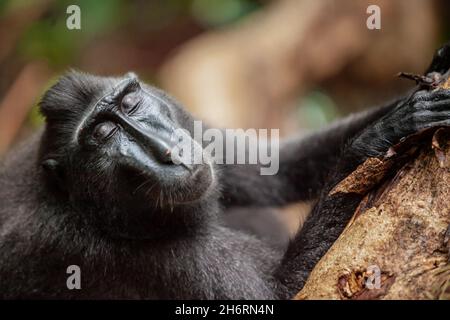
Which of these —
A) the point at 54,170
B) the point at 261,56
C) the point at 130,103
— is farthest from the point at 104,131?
the point at 261,56

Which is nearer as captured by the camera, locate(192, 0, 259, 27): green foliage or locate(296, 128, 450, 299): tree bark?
locate(296, 128, 450, 299): tree bark

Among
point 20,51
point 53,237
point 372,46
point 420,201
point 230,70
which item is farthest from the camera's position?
point 20,51

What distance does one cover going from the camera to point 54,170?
→ 473cm

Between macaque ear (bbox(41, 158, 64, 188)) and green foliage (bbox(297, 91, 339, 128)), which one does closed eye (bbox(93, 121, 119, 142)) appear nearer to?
macaque ear (bbox(41, 158, 64, 188))

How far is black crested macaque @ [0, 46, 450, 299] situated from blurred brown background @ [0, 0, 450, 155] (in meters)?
3.93

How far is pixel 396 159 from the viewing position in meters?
3.77

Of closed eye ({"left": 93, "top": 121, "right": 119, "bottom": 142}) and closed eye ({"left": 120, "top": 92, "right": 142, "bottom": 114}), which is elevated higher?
closed eye ({"left": 120, "top": 92, "right": 142, "bottom": 114})

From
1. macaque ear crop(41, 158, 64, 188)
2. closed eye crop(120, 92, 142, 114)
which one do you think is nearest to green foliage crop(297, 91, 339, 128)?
closed eye crop(120, 92, 142, 114)

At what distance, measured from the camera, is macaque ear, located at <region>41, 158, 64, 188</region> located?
4.73 metres

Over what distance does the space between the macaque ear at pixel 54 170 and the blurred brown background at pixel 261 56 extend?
13.6ft

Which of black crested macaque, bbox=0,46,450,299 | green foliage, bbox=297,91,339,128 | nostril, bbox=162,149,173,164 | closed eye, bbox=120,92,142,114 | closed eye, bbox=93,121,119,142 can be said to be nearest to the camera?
nostril, bbox=162,149,173,164

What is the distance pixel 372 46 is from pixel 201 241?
6478 mm
